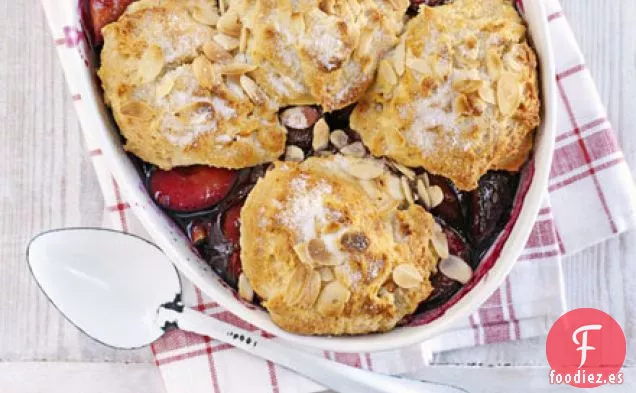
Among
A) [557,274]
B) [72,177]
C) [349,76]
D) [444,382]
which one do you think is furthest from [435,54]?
[72,177]

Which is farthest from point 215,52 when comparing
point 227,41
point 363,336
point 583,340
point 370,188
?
point 583,340

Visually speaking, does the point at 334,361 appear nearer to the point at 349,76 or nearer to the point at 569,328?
the point at 569,328

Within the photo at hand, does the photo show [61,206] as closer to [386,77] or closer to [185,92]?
[185,92]

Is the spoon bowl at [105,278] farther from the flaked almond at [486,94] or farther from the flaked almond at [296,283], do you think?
the flaked almond at [486,94]

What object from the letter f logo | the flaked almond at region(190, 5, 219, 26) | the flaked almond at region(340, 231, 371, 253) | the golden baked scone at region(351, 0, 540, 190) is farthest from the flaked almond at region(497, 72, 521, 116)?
the letter f logo

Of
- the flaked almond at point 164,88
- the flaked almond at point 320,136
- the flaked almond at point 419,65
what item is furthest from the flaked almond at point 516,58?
the flaked almond at point 164,88

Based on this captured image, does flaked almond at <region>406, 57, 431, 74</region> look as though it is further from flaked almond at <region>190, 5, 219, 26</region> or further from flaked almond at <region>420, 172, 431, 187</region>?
flaked almond at <region>190, 5, 219, 26</region>
